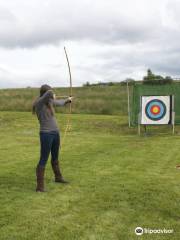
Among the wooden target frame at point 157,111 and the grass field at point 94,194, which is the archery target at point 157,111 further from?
the grass field at point 94,194

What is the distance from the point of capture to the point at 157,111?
2064cm

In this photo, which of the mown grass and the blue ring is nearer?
the blue ring

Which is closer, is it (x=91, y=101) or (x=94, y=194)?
(x=94, y=194)

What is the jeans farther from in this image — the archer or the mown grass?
the mown grass

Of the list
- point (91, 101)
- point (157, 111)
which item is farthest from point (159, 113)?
point (91, 101)

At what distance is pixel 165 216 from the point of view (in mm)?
6773

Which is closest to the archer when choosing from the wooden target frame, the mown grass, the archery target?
the wooden target frame

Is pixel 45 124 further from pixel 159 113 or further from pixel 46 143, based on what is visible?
pixel 159 113

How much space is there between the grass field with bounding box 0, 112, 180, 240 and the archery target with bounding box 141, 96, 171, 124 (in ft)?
14.9

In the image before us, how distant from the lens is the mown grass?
28.6 metres

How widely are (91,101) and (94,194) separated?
22.0m

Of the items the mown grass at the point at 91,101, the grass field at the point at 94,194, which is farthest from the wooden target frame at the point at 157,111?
the mown grass at the point at 91,101

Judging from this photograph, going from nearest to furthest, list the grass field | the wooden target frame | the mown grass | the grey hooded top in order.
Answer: the grass field, the grey hooded top, the wooden target frame, the mown grass

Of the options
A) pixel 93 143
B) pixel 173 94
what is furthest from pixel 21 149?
pixel 173 94
